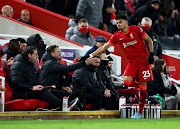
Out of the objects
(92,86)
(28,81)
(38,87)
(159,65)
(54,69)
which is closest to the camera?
(38,87)

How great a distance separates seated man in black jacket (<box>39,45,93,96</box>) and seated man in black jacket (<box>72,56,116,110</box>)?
0.28 metres

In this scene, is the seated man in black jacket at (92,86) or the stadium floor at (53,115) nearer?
the stadium floor at (53,115)

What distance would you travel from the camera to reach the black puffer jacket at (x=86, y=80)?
10.1m

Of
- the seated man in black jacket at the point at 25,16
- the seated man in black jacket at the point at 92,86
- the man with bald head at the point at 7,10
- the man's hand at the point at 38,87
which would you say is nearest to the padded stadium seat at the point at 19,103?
the man's hand at the point at 38,87

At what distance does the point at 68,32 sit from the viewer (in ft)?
44.4

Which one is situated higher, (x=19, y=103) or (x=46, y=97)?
(x=46, y=97)

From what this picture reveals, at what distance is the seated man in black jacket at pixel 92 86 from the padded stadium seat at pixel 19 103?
101cm

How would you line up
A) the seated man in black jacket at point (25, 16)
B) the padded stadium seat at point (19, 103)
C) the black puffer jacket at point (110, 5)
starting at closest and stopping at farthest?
the padded stadium seat at point (19, 103), the seated man in black jacket at point (25, 16), the black puffer jacket at point (110, 5)

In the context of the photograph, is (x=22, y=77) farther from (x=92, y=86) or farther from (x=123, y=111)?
(x=123, y=111)

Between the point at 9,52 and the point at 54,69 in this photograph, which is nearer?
the point at 54,69

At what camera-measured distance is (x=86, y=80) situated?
33.1 feet

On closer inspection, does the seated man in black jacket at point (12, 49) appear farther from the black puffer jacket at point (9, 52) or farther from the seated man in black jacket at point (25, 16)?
the seated man in black jacket at point (25, 16)

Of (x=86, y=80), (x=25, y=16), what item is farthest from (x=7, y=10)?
A: (x=86, y=80)

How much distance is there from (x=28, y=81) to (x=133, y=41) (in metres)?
2.09
